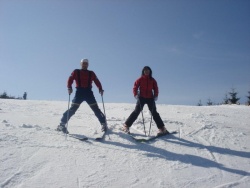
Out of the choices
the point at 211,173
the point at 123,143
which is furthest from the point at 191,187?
the point at 123,143

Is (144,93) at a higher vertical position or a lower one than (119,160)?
higher

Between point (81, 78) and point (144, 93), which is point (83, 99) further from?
point (144, 93)

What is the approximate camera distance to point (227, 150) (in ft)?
23.1

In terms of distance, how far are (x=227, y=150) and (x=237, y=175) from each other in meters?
1.70

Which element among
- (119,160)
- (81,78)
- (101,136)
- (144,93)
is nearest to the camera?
(119,160)

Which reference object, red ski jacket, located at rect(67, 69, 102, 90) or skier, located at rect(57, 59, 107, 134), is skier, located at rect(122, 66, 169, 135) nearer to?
skier, located at rect(57, 59, 107, 134)

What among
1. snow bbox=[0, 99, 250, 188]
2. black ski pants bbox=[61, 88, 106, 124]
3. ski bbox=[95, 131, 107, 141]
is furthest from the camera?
black ski pants bbox=[61, 88, 106, 124]

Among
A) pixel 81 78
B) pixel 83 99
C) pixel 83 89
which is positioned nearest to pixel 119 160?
pixel 83 99

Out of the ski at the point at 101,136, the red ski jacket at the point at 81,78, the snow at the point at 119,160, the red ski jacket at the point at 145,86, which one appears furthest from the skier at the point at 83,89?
the red ski jacket at the point at 145,86

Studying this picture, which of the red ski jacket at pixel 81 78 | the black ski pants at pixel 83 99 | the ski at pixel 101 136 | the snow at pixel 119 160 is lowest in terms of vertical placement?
the snow at pixel 119 160

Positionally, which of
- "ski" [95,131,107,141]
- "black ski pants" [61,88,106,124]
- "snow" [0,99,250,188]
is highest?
"black ski pants" [61,88,106,124]

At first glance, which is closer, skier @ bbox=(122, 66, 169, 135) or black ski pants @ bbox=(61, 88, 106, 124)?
black ski pants @ bbox=(61, 88, 106, 124)

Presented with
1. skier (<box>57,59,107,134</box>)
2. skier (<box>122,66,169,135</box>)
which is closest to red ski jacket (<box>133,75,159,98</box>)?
skier (<box>122,66,169,135</box>)

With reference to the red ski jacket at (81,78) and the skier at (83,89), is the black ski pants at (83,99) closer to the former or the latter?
the skier at (83,89)
